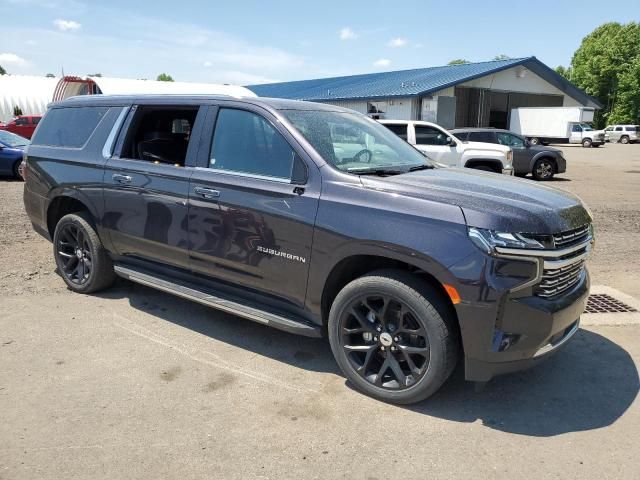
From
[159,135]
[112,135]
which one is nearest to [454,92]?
[159,135]

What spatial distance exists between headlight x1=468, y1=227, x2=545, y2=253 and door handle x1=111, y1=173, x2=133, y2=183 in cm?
304

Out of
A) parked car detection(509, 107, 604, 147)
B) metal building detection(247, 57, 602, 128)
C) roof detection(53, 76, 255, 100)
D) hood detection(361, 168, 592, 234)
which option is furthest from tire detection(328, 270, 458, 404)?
parked car detection(509, 107, 604, 147)

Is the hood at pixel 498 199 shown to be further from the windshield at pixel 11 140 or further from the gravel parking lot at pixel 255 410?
the windshield at pixel 11 140

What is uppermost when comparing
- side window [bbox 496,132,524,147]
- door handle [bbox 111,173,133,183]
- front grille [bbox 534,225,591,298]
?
side window [bbox 496,132,524,147]

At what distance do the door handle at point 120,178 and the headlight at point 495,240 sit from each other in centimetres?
304

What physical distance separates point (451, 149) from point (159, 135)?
9640mm

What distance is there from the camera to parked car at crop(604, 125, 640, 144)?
169 ft

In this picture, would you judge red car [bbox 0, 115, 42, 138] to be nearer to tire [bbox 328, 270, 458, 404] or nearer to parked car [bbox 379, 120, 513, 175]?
parked car [bbox 379, 120, 513, 175]

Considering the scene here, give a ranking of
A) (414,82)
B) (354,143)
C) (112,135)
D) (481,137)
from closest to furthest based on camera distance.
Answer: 1. (354,143)
2. (112,135)
3. (481,137)
4. (414,82)

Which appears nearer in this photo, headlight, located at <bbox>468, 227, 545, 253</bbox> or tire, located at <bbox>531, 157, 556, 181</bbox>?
headlight, located at <bbox>468, 227, 545, 253</bbox>

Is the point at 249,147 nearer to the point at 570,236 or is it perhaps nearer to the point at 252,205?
the point at 252,205

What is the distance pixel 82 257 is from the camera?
5359mm

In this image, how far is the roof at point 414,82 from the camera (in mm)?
32841

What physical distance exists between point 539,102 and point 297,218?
47135 mm
